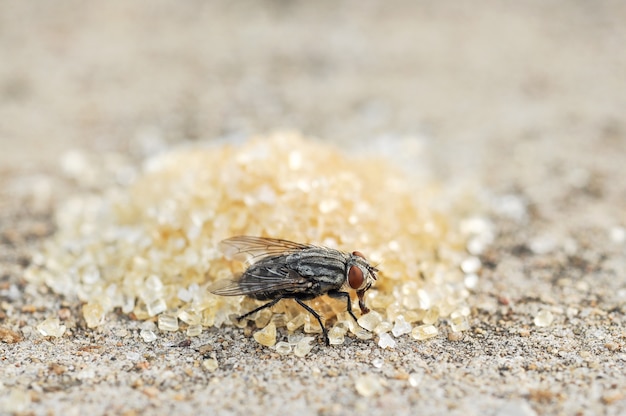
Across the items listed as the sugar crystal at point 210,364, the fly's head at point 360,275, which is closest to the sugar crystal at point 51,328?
the sugar crystal at point 210,364

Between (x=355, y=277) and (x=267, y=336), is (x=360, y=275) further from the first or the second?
(x=267, y=336)

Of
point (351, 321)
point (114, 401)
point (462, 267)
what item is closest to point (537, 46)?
point (462, 267)

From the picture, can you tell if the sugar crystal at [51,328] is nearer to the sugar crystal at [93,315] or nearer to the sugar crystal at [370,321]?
the sugar crystal at [93,315]

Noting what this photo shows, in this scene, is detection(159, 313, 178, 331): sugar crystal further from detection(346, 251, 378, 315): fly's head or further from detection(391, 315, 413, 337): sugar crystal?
detection(391, 315, 413, 337): sugar crystal

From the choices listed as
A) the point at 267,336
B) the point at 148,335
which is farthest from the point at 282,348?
the point at 148,335

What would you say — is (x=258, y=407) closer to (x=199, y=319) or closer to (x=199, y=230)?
(x=199, y=319)

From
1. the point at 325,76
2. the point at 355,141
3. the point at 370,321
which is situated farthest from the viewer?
the point at 325,76
